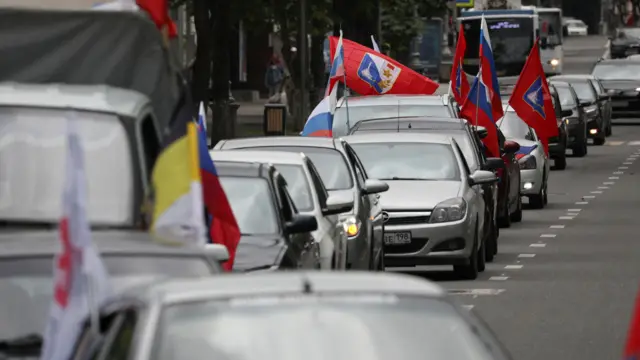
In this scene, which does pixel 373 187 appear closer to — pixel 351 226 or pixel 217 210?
pixel 351 226

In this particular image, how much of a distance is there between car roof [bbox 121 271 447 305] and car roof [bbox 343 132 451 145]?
1384 centimetres

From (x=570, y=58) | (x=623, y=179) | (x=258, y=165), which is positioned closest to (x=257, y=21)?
(x=623, y=179)

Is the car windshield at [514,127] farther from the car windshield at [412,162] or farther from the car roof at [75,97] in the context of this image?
the car roof at [75,97]

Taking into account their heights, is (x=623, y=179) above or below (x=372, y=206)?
below

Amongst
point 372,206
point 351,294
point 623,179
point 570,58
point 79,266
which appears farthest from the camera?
point 570,58

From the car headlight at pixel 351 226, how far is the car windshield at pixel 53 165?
12.6 feet

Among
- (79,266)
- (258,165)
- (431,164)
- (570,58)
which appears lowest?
(570,58)

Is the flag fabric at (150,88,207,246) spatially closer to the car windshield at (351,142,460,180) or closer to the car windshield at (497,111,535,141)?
the car windshield at (351,142,460,180)

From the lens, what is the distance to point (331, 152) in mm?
17844

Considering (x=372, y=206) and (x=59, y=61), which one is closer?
(x=59, y=61)

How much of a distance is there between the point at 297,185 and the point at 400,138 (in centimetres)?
545

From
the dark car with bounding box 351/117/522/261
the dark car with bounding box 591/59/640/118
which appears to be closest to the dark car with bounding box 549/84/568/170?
the dark car with bounding box 351/117/522/261

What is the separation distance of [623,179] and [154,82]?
77.0 feet

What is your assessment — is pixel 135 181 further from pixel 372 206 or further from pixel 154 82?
pixel 372 206
